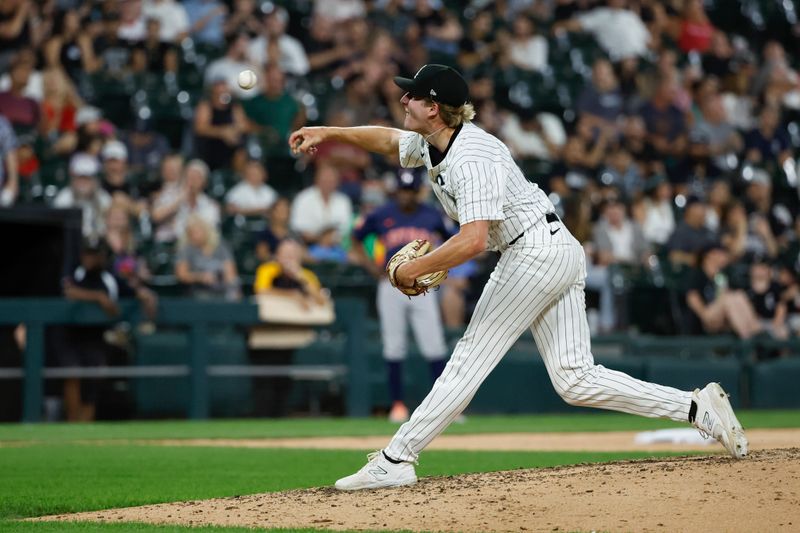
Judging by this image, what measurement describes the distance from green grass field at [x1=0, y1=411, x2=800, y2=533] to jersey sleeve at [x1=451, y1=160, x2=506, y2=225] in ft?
5.29

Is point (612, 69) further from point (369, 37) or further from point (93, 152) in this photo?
point (93, 152)

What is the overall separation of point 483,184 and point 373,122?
10001 mm

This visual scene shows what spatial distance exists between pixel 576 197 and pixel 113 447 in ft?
23.6

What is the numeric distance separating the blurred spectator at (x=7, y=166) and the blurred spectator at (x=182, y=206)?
1399mm

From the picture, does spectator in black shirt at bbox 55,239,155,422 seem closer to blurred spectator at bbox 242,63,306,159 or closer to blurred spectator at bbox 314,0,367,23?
blurred spectator at bbox 242,63,306,159

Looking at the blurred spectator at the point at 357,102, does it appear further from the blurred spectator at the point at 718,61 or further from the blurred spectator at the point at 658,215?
the blurred spectator at the point at 718,61

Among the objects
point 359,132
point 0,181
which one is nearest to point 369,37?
point 0,181

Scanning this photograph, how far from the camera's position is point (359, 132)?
6129mm

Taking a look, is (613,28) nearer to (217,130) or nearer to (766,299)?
(766,299)

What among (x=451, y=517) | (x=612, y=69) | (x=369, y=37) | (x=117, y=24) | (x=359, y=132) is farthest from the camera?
(x=612, y=69)

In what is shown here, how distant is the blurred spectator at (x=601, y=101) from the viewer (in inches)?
679

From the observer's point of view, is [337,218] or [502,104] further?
[502,104]

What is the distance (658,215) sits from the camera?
52.6ft

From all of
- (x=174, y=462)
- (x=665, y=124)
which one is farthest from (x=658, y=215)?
A: (x=174, y=462)
